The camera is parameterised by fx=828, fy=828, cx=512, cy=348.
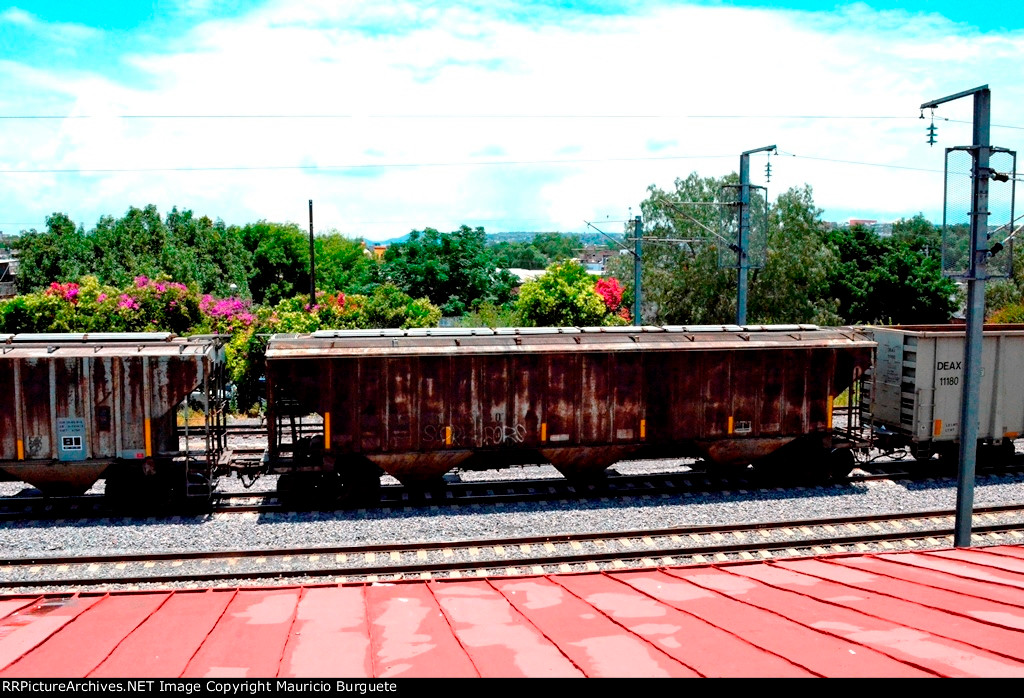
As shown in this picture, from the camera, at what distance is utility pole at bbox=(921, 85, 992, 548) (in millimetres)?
12711

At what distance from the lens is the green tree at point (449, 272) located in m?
47.8

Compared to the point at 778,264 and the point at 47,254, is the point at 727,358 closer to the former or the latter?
the point at 778,264

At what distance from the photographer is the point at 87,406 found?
1631 cm

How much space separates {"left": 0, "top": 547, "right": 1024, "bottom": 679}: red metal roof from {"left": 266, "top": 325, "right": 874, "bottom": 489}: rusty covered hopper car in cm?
806

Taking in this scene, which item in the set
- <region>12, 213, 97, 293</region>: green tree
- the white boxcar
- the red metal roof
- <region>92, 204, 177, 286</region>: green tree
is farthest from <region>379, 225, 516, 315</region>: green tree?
the red metal roof

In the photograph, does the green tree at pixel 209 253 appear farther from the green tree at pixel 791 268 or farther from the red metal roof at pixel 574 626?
the red metal roof at pixel 574 626

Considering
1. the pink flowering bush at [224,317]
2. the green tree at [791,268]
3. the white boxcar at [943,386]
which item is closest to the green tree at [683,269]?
the green tree at [791,268]

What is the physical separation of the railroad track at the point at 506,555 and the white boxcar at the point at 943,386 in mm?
3433

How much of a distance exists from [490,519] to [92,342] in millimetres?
8990

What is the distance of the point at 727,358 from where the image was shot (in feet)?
60.6

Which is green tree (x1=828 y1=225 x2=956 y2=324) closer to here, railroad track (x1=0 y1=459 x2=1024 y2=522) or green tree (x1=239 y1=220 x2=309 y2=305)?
railroad track (x1=0 y1=459 x2=1024 y2=522)
